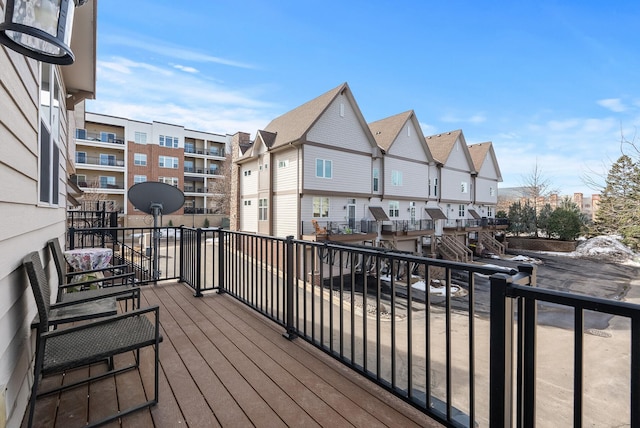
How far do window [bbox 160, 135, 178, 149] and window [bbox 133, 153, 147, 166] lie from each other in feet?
6.96

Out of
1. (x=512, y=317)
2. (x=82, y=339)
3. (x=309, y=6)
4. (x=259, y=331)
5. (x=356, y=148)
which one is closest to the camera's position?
(x=512, y=317)

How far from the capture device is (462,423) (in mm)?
1657

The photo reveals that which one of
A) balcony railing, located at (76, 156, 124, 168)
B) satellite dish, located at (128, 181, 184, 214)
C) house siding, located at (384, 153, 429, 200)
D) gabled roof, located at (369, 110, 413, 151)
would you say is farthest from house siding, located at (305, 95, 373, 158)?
balcony railing, located at (76, 156, 124, 168)

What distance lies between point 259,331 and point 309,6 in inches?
388

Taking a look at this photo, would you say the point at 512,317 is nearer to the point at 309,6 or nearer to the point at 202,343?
the point at 202,343

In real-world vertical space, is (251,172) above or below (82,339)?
above

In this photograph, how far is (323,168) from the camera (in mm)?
15258

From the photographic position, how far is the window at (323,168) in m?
15.0

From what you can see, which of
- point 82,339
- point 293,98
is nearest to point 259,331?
point 82,339

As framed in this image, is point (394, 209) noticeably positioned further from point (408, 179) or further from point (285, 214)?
point (285, 214)

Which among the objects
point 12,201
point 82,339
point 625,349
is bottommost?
point 625,349

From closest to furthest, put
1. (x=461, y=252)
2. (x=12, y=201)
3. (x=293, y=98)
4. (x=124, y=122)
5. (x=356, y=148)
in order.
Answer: (x=12, y=201)
(x=356, y=148)
(x=461, y=252)
(x=293, y=98)
(x=124, y=122)

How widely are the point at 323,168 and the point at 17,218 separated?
1389 cm

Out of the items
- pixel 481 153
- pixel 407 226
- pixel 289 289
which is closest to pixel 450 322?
pixel 289 289
